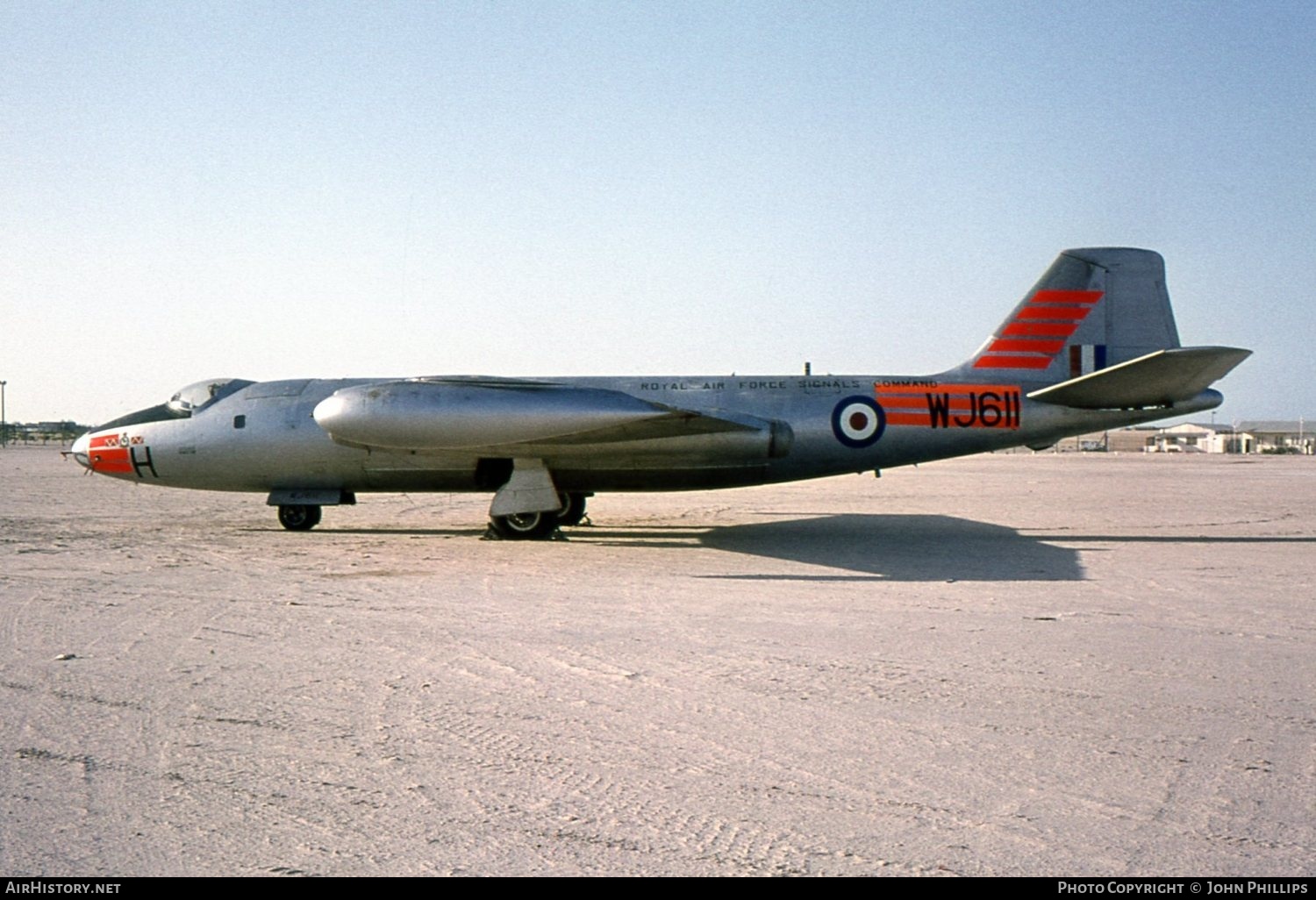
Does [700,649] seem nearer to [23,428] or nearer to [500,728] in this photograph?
[500,728]

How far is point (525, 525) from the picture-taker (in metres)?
16.0

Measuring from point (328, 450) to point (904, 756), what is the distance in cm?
1351

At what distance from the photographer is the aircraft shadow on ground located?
11.7m

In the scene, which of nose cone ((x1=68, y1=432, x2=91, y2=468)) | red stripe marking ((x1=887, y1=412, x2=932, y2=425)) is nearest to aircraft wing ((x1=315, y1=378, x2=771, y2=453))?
red stripe marking ((x1=887, y1=412, x2=932, y2=425))

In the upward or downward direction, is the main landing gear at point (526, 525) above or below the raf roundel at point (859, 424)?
below

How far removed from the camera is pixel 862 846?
3.68 metres

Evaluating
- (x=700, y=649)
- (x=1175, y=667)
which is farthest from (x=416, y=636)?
(x=1175, y=667)

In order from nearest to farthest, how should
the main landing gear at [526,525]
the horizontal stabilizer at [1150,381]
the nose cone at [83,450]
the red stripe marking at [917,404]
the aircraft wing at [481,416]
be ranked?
the aircraft wing at [481,416] < the horizontal stabilizer at [1150,381] < the main landing gear at [526,525] < the red stripe marking at [917,404] < the nose cone at [83,450]

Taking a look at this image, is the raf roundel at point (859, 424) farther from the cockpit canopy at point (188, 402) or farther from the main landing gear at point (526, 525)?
the cockpit canopy at point (188, 402)

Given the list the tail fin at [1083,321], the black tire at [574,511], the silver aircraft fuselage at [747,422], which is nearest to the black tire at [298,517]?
the silver aircraft fuselage at [747,422]

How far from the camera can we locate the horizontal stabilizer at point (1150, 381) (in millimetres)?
14344

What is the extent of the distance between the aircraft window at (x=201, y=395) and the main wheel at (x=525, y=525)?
547 cm

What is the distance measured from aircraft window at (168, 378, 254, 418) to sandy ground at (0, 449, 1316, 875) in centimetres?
514

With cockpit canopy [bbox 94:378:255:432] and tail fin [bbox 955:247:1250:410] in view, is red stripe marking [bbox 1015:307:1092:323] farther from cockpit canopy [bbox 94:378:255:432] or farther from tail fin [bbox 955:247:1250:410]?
cockpit canopy [bbox 94:378:255:432]
